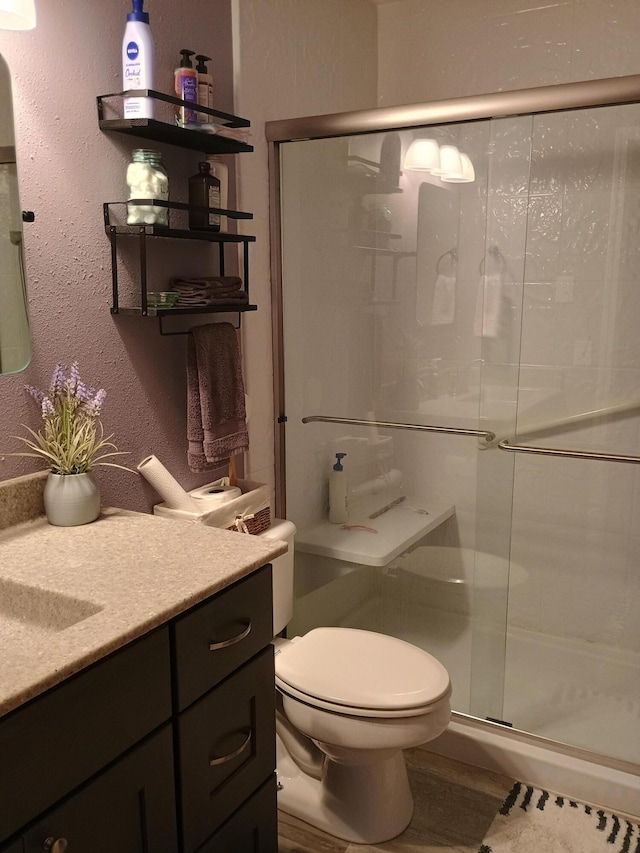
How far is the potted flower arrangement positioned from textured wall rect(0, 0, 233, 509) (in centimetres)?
5

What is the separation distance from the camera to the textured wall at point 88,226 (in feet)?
5.13

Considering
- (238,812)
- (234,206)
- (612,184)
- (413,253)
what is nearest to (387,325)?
(413,253)

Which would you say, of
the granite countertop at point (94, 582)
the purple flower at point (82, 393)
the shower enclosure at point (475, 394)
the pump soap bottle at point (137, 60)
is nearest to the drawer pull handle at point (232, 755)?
the granite countertop at point (94, 582)

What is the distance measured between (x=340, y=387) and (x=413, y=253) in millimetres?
494

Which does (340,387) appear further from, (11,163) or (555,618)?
(11,163)

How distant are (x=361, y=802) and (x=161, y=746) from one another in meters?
0.93

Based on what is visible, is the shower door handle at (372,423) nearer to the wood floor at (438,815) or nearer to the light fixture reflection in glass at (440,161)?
the light fixture reflection in glass at (440,161)

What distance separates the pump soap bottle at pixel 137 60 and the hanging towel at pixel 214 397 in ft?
1.76

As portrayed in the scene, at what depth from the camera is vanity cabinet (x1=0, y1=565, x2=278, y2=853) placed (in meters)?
1.00

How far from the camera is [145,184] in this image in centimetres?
173

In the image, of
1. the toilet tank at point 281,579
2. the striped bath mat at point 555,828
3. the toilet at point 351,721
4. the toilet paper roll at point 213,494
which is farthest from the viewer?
the toilet tank at point 281,579

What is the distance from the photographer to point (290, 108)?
243 cm

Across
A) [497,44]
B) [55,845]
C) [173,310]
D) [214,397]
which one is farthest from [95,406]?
[497,44]

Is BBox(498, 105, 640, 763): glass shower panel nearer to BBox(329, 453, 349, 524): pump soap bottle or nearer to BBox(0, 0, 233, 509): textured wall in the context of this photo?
BBox(329, 453, 349, 524): pump soap bottle
